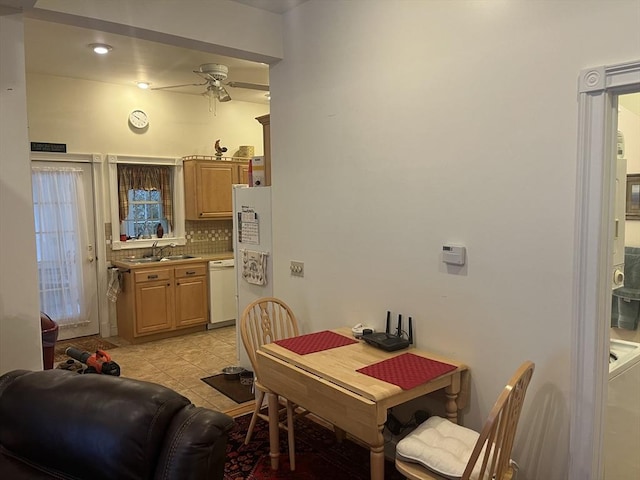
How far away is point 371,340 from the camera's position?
267cm

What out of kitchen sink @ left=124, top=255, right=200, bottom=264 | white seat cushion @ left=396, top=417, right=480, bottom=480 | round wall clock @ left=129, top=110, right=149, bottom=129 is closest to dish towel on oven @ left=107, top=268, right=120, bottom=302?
kitchen sink @ left=124, top=255, right=200, bottom=264

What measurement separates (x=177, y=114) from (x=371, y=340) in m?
4.52

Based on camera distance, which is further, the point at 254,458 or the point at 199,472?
the point at 254,458

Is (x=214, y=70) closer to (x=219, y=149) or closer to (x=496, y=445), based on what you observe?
(x=219, y=149)

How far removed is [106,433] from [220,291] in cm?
464

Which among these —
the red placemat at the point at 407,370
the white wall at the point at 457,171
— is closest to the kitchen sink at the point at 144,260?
the white wall at the point at 457,171

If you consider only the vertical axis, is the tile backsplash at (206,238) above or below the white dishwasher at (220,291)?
above

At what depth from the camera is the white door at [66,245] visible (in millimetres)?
5301

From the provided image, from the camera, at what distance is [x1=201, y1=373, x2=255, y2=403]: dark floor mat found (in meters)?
3.87

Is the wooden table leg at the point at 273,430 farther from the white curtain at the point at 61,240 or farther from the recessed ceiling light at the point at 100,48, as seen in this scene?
the white curtain at the point at 61,240

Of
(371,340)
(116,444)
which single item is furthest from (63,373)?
(371,340)

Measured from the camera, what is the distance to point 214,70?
187 inches

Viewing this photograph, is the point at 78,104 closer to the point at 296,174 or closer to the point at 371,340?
the point at 296,174

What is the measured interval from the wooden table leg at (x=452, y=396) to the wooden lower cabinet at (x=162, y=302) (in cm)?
398
